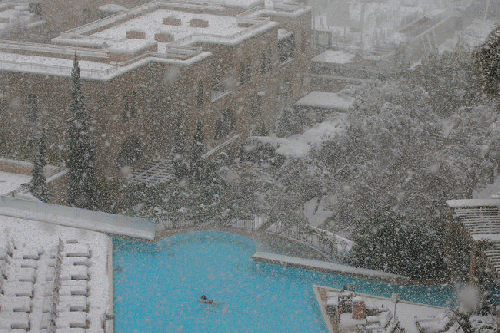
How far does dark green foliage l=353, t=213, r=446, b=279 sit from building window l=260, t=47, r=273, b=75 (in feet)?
57.5

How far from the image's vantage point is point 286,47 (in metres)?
42.4

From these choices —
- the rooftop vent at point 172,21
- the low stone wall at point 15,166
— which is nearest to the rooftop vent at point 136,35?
the rooftop vent at point 172,21

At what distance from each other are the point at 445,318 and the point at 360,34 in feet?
186

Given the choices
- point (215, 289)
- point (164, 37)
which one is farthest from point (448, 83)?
point (215, 289)

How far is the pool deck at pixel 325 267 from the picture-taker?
2309 centimetres

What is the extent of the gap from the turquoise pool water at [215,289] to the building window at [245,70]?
13496mm

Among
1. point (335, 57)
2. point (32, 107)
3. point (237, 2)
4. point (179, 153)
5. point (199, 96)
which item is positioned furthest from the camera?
point (335, 57)

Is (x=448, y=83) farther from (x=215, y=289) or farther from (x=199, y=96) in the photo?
(x=215, y=289)

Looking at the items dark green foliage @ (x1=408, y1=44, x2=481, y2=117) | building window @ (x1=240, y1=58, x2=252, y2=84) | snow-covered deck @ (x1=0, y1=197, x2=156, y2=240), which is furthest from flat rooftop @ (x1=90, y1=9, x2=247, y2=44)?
snow-covered deck @ (x1=0, y1=197, x2=156, y2=240)

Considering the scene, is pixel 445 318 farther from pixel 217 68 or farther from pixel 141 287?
pixel 217 68

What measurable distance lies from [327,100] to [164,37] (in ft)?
39.4

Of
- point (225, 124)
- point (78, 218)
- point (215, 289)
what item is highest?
point (78, 218)

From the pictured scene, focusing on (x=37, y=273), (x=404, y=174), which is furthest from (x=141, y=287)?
(x=404, y=174)

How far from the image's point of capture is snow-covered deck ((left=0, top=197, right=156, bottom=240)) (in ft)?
83.5
